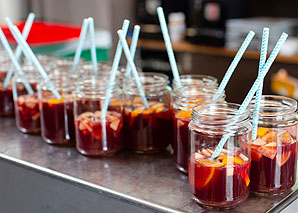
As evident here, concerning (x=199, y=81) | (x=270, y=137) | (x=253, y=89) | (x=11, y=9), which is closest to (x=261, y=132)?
(x=270, y=137)

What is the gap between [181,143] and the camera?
117 cm

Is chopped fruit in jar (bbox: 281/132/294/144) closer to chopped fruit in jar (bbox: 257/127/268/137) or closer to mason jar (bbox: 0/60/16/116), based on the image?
chopped fruit in jar (bbox: 257/127/268/137)

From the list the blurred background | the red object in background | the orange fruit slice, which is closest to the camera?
the orange fruit slice

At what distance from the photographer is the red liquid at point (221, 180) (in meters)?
0.97

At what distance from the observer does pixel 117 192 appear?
1.07 meters

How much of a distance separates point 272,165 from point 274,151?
0.12 feet

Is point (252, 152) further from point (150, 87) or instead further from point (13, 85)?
point (13, 85)

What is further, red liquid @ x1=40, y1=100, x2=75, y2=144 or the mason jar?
the mason jar

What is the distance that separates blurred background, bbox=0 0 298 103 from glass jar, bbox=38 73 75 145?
1463 millimetres

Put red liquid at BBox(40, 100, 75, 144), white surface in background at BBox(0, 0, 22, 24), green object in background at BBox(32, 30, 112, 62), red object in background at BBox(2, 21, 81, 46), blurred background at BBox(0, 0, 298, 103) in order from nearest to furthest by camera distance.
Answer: red liquid at BBox(40, 100, 75, 144) < green object in background at BBox(32, 30, 112, 62) < red object in background at BBox(2, 21, 81, 46) < blurred background at BBox(0, 0, 298, 103) < white surface in background at BBox(0, 0, 22, 24)

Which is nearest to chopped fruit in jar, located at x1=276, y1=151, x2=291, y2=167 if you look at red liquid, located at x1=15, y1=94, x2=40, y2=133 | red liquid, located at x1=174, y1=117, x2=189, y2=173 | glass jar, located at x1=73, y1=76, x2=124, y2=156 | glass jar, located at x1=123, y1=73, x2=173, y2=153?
red liquid, located at x1=174, y1=117, x2=189, y2=173

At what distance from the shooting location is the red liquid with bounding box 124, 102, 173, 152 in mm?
1289

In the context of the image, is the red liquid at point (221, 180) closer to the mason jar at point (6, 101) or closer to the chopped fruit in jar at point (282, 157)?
the chopped fruit in jar at point (282, 157)

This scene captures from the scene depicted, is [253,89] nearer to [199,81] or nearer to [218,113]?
[218,113]
